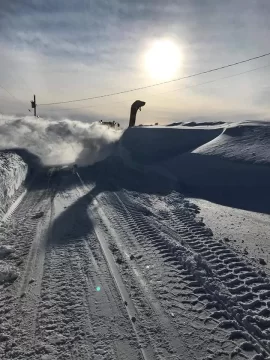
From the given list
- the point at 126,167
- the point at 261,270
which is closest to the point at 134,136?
the point at 126,167

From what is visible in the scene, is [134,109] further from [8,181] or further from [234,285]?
[234,285]

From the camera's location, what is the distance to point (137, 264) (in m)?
4.98

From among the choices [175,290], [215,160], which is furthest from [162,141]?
[175,290]

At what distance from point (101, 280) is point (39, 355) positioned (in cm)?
153

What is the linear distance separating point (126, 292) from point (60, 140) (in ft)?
59.3

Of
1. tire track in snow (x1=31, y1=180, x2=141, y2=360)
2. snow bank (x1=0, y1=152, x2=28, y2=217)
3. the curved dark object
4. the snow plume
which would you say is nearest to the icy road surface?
tire track in snow (x1=31, y1=180, x2=141, y2=360)

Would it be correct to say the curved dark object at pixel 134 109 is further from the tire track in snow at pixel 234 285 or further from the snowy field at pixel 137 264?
the tire track in snow at pixel 234 285

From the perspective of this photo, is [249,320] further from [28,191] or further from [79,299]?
[28,191]

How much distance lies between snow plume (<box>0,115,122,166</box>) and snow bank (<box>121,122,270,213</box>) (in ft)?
5.38

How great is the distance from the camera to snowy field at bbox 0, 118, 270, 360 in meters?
3.23

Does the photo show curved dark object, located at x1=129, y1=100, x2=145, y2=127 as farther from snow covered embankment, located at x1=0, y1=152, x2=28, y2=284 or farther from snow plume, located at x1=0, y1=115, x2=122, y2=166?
snow covered embankment, located at x1=0, y1=152, x2=28, y2=284

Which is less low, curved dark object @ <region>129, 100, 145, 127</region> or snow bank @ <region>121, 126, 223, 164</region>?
curved dark object @ <region>129, 100, 145, 127</region>

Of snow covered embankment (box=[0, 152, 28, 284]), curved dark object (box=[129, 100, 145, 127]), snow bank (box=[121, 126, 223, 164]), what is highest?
curved dark object (box=[129, 100, 145, 127])

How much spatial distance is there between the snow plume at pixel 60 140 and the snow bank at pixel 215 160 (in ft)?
5.38
